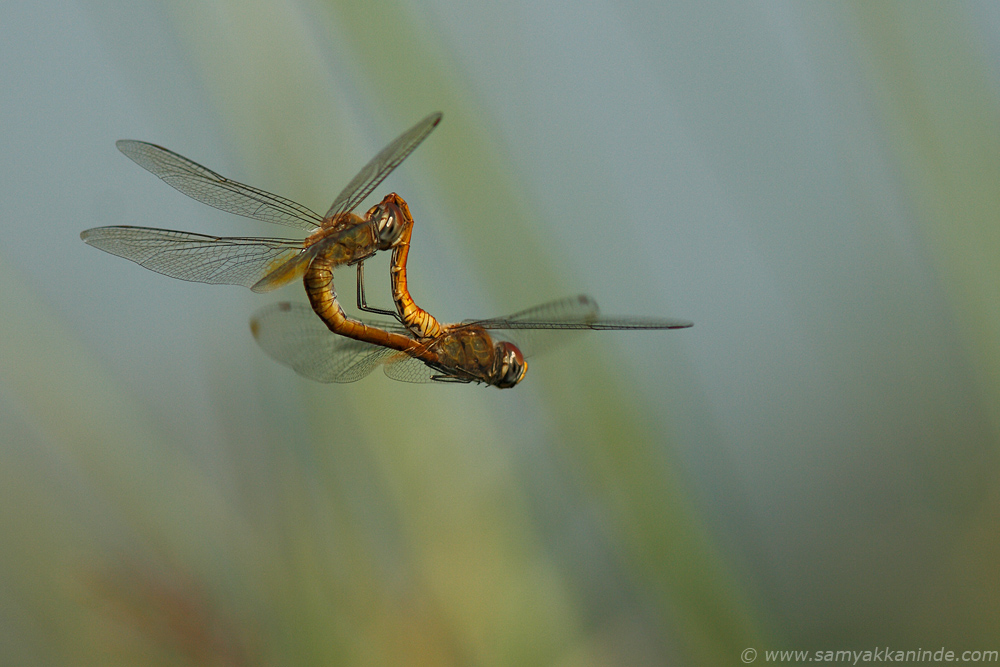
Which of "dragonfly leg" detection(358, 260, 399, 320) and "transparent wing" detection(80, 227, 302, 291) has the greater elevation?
"transparent wing" detection(80, 227, 302, 291)

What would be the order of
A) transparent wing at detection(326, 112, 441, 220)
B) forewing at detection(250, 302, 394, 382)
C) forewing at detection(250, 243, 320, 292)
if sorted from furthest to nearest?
forewing at detection(250, 302, 394, 382) < forewing at detection(250, 243, 320, 292) < transparent wing at detection(326, 112, 441, 220)

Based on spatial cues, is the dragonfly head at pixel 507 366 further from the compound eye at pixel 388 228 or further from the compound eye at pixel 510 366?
the compound eye at pixel 388 228

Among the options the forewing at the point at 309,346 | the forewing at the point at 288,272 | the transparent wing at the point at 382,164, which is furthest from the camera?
the forewing at the point at 309,346

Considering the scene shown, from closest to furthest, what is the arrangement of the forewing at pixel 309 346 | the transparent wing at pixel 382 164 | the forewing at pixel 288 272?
the transparent wing at pixel 382 164, the forewing at pixel 288 272, the forewing at pixel 309 346

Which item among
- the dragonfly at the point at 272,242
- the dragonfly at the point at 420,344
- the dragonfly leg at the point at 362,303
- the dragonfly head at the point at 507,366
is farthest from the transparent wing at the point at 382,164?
the dragonfly head at the point at 507,366

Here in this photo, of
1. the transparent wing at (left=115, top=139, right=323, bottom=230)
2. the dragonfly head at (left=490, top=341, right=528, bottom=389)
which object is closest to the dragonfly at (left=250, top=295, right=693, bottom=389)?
the dragonfly head at (left=490, top=341, right=528, bottom=389)

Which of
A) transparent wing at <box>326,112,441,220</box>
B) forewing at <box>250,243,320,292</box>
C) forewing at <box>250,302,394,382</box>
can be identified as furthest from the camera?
forewing at <box>250,302,394,382</box>

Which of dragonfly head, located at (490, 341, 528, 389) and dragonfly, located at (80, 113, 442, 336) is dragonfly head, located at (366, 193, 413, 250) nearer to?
dragonfly, located at (80, 113, 442, 336)

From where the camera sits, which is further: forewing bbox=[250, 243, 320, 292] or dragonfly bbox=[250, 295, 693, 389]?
dragonfly bbox=[250, 295, 693, 389]

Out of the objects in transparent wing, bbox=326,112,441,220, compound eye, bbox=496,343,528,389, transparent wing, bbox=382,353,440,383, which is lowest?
compound eye, bbox=496,343,528,389
